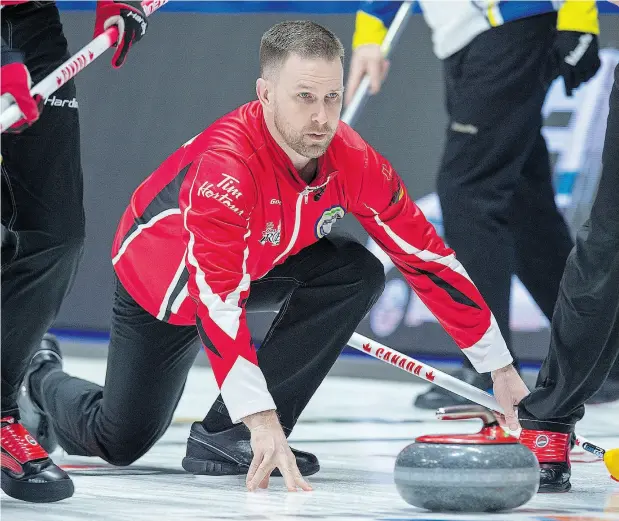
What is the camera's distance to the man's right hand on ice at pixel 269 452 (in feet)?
8.57

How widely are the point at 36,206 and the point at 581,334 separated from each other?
3.75 ft

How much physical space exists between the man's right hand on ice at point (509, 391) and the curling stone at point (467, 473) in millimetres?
610

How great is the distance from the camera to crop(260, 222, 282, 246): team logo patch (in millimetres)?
2988

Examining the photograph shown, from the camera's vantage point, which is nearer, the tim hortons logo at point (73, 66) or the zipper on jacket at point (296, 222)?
the tim hortons logo at point (73, 66)

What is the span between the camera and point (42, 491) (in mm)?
2684

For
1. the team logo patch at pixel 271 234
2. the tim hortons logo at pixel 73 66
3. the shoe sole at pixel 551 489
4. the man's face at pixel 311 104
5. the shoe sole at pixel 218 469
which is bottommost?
the shoe sole at pixel 218 469

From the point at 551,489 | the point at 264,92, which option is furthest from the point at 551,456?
the point at 264,92

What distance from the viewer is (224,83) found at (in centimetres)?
577

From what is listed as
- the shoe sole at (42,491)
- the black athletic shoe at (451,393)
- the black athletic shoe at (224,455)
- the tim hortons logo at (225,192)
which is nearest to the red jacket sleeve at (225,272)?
the tim hortons logo at (225,192)

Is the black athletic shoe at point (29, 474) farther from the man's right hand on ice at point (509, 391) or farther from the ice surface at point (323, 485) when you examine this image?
the man's right hand on ice at point (509, 391)

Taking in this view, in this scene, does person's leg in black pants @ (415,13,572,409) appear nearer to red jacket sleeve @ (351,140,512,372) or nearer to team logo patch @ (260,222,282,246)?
red jacket sleeve @ (351,140,512,372)

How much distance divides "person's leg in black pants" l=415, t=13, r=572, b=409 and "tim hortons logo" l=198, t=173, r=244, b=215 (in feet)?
5.40

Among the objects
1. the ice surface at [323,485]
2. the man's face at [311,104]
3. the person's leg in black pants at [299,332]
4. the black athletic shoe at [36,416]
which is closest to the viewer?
the ice surface at [323,485]

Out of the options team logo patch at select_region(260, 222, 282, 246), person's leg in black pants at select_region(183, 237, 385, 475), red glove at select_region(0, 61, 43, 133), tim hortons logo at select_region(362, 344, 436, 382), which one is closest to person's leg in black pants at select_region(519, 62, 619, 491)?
tim hortons logo at select_region(362, 344, 436, 382)
